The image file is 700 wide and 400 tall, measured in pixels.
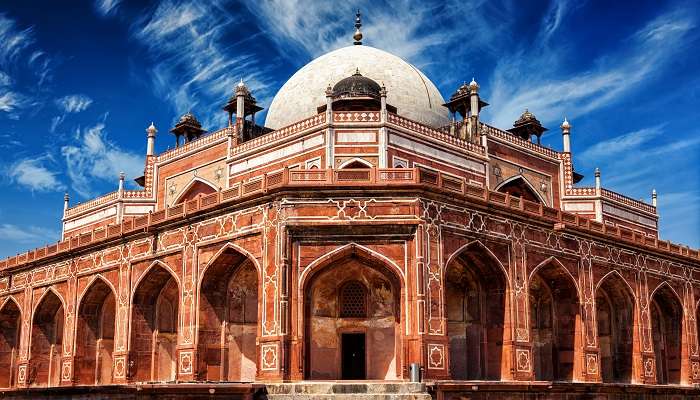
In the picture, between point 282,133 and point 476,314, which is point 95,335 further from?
point 476,314

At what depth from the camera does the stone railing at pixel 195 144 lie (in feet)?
98.6

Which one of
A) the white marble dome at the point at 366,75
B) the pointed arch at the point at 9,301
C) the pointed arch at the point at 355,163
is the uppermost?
the white marble dome at the point at 366,75

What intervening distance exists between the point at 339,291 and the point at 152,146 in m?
14.0

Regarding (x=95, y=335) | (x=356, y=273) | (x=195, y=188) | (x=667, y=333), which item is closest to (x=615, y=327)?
(x=667, y=333)

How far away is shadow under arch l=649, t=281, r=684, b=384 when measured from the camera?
97.6ft

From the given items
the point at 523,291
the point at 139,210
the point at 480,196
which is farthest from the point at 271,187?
the point at 139,210

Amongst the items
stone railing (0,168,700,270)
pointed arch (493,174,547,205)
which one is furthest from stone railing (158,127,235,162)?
pointed arch (493,174,547,205)

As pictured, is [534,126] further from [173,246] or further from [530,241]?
[173,246]

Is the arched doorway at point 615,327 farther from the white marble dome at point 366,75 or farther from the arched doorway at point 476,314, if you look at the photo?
the white marble dome at point 366,75

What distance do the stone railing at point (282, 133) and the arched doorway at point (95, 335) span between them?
6266mm

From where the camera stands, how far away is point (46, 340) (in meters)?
31.0

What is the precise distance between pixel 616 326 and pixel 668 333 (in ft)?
11.5

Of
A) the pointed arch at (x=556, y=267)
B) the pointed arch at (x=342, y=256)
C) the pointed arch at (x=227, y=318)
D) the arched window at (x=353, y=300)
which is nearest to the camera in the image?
A: the pointed arch at (x=342, y=256)

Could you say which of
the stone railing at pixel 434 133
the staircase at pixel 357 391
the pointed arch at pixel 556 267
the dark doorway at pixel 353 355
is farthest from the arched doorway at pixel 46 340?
the pointed arch at pixel 556 267
